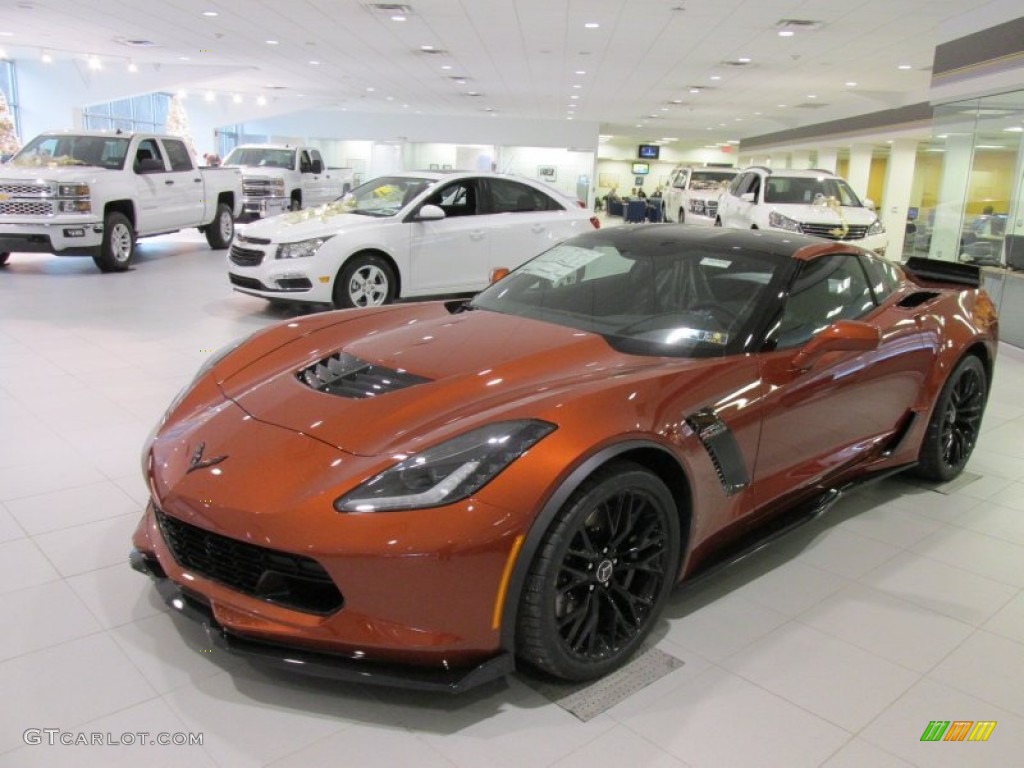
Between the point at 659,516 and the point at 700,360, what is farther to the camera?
the point at 700,360

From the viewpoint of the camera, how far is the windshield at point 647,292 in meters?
2.96

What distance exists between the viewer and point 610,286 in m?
3.35

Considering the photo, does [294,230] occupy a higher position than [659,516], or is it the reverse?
[294,230]

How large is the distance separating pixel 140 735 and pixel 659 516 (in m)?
1.55

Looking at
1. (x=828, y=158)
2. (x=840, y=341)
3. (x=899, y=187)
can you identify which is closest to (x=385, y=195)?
(x=840, y=341)

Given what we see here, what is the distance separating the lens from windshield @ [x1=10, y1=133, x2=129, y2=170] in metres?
10.5

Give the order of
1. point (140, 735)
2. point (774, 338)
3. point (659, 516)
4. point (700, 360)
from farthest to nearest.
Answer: point (774, 338), point (700, 360), point (659, 516), point (140, 735)

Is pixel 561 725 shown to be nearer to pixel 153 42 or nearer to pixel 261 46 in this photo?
pixel 261 46

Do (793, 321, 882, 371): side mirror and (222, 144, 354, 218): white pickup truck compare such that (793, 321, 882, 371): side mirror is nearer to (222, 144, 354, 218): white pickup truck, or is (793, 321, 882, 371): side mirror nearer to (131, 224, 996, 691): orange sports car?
(131, 224, 996, 691): orange sports car

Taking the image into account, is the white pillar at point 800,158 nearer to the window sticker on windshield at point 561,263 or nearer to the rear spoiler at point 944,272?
the rear spoiler at point 944,272

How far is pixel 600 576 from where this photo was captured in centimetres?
233

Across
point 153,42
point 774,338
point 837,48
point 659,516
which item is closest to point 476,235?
point 774,338

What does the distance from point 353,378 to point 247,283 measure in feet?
17.9

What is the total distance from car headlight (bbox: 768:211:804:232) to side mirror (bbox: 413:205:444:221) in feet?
22.2
